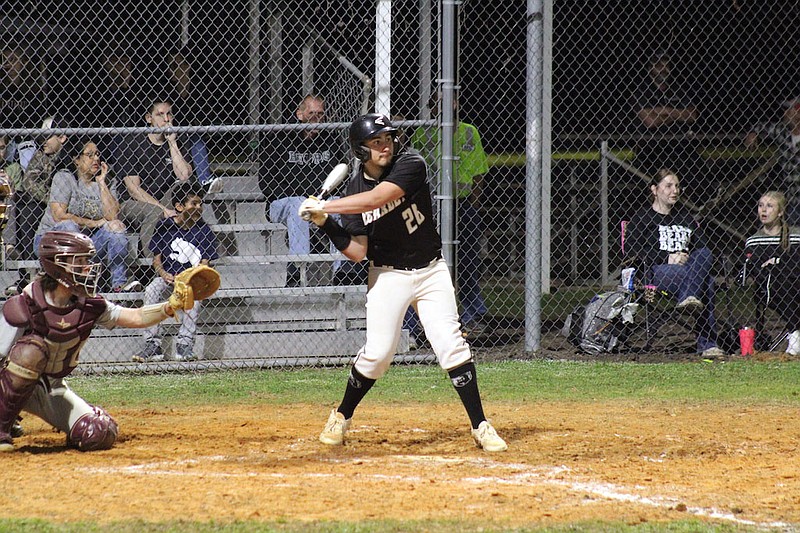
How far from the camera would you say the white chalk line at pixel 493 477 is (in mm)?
3891

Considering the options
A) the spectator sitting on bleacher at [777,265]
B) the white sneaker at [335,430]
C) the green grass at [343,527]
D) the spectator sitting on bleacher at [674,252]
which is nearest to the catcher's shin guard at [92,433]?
the white sneaker at [335,430]

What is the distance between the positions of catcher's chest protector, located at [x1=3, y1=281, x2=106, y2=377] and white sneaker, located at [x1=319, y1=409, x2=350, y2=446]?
1.28 metres

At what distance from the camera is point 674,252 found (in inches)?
344

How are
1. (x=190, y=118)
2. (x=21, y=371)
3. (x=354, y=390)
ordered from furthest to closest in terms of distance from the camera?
(x=190, y=118) → (x=354, y=390) → (x=21, y=371)

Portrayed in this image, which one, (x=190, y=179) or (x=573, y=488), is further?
(x=190, y=179)

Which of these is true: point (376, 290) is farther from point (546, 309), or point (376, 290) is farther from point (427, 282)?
point (546, 309)

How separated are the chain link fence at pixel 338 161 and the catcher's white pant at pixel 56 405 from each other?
287cm

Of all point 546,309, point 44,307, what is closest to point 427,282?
point 44,307

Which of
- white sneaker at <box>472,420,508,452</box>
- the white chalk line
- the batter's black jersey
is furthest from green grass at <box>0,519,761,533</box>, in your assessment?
the batter's black jersey

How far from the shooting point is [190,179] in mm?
8656

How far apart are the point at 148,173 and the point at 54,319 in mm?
4061

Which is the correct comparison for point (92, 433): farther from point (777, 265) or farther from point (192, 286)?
point (777, 265)

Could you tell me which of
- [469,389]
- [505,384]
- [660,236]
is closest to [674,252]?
[660,236]

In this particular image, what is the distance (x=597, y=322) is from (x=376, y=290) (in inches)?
155
